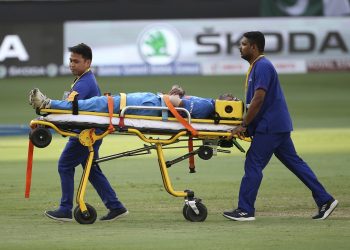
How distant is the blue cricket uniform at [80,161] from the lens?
12.2 meters

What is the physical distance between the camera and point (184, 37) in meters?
32.1

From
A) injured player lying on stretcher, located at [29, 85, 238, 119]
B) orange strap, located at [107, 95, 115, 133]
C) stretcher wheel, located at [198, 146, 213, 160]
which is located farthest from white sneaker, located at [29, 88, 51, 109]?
stretcher wheel, located at [198, 146, 213, 160]

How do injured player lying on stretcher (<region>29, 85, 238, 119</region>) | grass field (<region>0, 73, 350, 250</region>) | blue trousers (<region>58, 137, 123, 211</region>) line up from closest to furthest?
1. grass field (<region>0, 73, 350, 250</region>)
2. injured player lying on stretcher (<region>29, 85, 238, 119</region>)
3. blue trousers (<region>58, 137, 123, 211</region>)

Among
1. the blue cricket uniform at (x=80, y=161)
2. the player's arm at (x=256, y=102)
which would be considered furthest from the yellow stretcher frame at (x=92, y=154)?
the blue cricket uniform at (x=80, y=161)

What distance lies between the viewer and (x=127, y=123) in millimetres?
11812

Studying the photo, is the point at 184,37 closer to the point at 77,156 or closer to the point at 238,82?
the point at 238,82

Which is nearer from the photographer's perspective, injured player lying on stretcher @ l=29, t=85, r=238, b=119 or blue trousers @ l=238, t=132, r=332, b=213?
injured player lying on stretcher @ l=29, t=85, r=238, b=119

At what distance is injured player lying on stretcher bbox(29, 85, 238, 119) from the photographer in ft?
38.0

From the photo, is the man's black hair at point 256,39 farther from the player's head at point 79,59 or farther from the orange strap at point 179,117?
the player's head at point 79,59

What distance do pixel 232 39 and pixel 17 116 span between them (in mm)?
7404

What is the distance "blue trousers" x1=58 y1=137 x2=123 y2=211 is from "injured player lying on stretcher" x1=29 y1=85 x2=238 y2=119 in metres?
0.66

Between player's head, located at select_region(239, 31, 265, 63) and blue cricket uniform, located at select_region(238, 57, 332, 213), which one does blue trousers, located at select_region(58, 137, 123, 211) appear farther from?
player's head, located at select_region(239, 31, 265, 63)

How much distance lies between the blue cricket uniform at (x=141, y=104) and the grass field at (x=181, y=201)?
1.07 meters

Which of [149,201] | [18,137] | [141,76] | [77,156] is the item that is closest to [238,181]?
[149,201]
